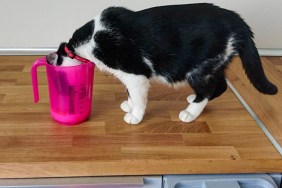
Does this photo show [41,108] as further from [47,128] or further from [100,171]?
[100,171]

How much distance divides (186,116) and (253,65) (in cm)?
19

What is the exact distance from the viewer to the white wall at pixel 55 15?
1070 millimetres

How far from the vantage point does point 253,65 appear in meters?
0.78

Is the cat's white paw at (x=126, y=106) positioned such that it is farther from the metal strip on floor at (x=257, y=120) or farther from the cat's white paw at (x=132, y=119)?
the metal strip on floor at (x=257, y=120)

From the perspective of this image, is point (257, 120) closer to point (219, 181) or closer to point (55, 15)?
point (219, 181)

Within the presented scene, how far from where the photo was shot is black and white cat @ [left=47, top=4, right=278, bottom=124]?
28.6 inches

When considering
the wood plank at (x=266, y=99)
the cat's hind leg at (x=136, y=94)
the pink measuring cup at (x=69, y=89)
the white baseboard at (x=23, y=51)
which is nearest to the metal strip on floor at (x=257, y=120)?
the wood plank at (x=266, y=99)

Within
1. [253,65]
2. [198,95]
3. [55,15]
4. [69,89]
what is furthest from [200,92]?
[55,15]

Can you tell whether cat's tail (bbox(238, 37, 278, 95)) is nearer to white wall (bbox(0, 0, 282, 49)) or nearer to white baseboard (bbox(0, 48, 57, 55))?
white wall (bbox(0, 0, 282, 49))

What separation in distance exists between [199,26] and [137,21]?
128mm

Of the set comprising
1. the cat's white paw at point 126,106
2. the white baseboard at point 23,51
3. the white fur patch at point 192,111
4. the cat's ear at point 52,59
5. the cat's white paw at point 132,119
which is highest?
the cat's ear at point 52,59

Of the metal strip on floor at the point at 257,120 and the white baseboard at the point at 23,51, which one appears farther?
the white baseboard at the point at 23,51

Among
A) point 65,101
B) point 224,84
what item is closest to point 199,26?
point 224,84

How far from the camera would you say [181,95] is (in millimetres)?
928
